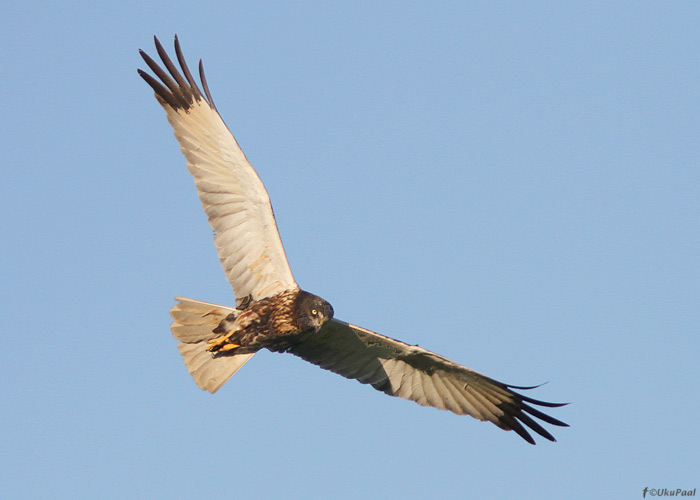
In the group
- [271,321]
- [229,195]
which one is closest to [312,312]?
[271,321]

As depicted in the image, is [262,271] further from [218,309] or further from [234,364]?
[234,364]

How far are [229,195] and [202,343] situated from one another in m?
1.84

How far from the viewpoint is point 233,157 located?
29.4 feet

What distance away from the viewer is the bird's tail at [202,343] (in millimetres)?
9328

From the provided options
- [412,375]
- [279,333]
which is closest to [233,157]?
[279,333]

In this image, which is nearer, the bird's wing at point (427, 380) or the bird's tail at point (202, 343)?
the bird's tail at point (202, 343)

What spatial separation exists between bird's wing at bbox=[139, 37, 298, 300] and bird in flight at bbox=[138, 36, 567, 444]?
0.01 m

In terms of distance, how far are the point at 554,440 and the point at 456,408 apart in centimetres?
124

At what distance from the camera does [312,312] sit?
29.0ft

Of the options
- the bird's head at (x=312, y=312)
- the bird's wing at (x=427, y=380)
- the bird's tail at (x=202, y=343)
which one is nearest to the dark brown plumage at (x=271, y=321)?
the bird's head at (x=312, y=312)

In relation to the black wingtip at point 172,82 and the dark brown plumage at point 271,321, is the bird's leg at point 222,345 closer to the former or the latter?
the dark brown plumage at point 271,321

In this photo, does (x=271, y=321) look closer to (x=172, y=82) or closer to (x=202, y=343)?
(x=202, y=343)

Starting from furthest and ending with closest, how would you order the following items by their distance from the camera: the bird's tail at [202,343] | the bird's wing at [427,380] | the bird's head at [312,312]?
the bird's wing at [427,380]
the bird's tail at [202,343]
the bird's head at [312,312]

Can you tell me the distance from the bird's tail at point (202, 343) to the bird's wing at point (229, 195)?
1.41 feet
